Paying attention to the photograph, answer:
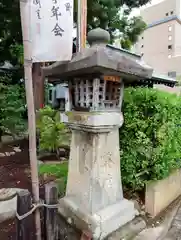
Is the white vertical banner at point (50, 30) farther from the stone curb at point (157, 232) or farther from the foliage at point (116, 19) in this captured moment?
the foliage at point (116, 19)

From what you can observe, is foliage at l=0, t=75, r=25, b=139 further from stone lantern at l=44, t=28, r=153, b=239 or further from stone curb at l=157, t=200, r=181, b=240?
stone curb at l=157, t=200, r=181, b=240

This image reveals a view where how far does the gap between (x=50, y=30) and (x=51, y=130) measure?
3742 mm

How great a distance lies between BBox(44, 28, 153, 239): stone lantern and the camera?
2154mm

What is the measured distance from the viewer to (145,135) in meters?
2.84

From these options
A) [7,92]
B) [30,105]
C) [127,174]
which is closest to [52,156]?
[7,92]

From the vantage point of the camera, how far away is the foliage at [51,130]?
5.35m

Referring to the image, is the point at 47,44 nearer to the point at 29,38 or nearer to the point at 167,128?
the point at 29,38

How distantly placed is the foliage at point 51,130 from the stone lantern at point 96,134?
2.76 metres

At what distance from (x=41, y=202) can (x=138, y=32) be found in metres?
7.81

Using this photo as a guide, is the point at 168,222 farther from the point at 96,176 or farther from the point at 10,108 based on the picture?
the point at 10,108

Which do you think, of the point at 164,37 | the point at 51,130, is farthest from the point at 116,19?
the point at 164,37

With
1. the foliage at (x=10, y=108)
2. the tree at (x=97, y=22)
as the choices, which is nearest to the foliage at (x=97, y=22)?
the tree at (x=97, y=22)

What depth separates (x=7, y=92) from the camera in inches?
267

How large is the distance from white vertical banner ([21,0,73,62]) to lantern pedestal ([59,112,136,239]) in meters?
0.77
